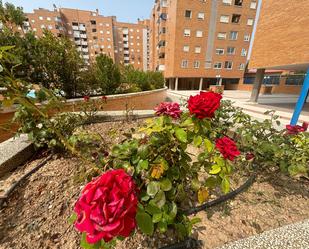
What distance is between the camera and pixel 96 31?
50344 millimetres

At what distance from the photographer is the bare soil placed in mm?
1337

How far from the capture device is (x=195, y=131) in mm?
1151

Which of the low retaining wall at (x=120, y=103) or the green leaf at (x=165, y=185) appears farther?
the low retaining wall at (x=120, y=103)

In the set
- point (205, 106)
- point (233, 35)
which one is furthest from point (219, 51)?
point (205, 106)

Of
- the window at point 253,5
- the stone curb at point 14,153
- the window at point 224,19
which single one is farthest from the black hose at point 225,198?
the window at point 253,5

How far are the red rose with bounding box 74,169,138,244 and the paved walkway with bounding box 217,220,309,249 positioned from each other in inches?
36.1

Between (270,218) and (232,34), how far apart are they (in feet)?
101

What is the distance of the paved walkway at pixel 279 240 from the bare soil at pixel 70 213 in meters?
0.32

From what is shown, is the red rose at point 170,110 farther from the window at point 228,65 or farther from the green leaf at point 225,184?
the window at point 228,65

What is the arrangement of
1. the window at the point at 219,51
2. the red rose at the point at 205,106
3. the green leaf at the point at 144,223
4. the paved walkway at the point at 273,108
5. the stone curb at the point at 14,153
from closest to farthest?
the green leaf at the point at 144,223
the red rose at the point at 205,106
the stone curb at the point at 14,153
the paved walkway at the point at 273,108
the window at the point at 219,51

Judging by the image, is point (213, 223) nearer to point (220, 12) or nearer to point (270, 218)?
point (270, 218)

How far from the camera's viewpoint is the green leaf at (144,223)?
0.80 metres

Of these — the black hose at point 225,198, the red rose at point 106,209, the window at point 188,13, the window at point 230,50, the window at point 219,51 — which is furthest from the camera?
the window at point 230,50

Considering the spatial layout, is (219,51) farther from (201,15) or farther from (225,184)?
(225,184)
